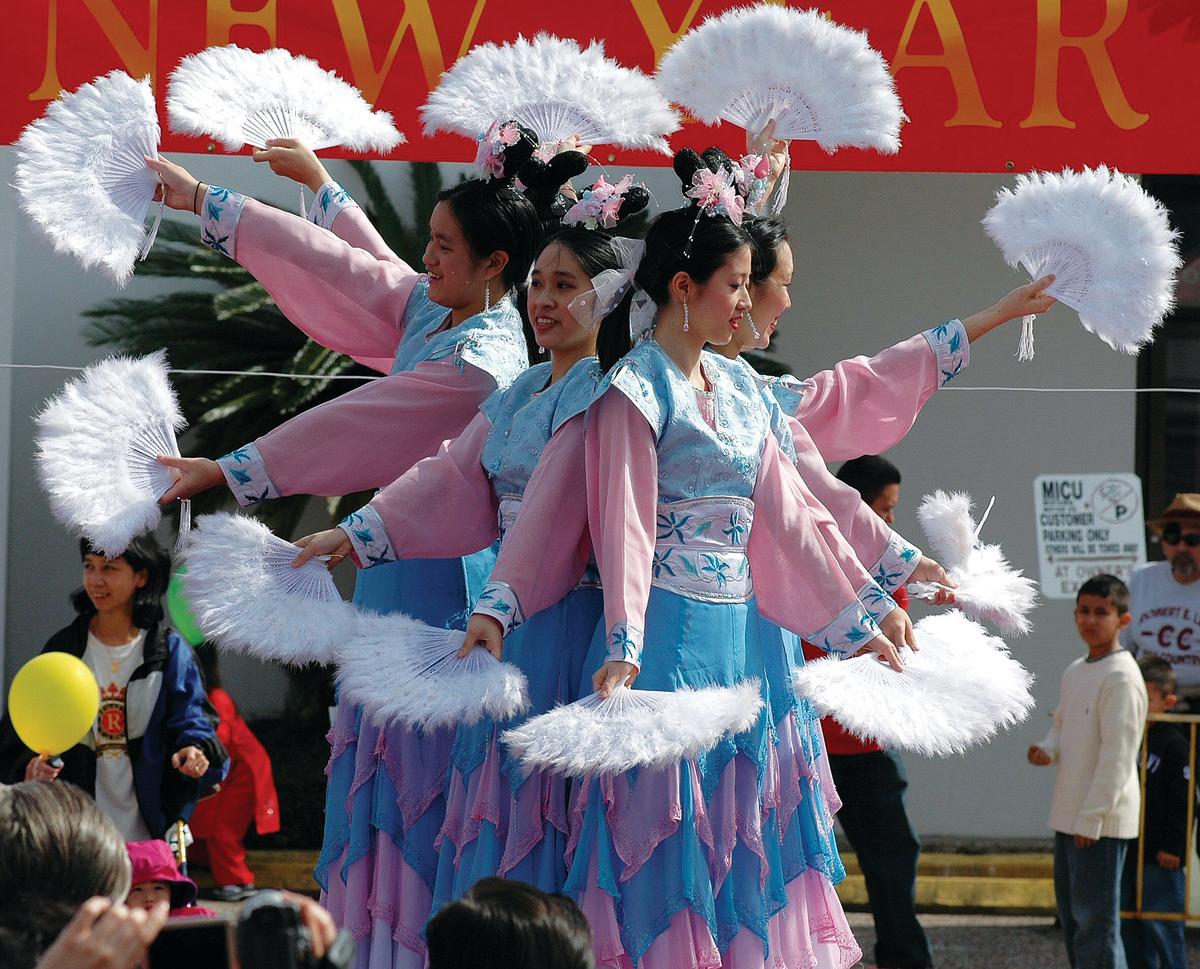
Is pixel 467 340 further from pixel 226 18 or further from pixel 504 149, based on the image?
pixel 226 18

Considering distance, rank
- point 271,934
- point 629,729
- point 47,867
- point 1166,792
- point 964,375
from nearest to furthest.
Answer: point 271,934 < point 47,867 < point 629,729 < point 1166,792 < point 964,375

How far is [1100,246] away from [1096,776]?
172cm

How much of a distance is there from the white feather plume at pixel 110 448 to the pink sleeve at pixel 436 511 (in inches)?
13.4

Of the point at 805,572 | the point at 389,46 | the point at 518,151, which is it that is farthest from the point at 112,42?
the point at 805,572

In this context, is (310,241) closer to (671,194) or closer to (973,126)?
(973,126)

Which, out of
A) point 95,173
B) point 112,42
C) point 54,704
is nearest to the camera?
point 95,173

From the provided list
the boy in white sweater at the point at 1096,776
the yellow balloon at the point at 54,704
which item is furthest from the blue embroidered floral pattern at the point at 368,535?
the boy in white sweater at the point at 1096,776

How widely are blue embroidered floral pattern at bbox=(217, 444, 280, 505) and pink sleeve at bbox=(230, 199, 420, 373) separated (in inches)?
16.6

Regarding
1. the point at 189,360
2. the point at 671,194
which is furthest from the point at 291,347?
the point at 671,194

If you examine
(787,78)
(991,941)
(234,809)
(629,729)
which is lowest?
(991,941)

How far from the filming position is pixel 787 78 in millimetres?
3232

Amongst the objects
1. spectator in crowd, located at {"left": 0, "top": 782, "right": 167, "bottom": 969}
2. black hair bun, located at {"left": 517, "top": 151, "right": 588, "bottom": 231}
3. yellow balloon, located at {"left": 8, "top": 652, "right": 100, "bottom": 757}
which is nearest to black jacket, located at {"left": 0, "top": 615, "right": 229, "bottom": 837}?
yellow balloon, located at {"left": 8, "top": 652, "right": 100, "bottom": 757}

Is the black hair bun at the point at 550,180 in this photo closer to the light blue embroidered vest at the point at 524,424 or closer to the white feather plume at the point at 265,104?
the light blue embroidered vest at the point at 524,424

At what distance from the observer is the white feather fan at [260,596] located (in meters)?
2.73
